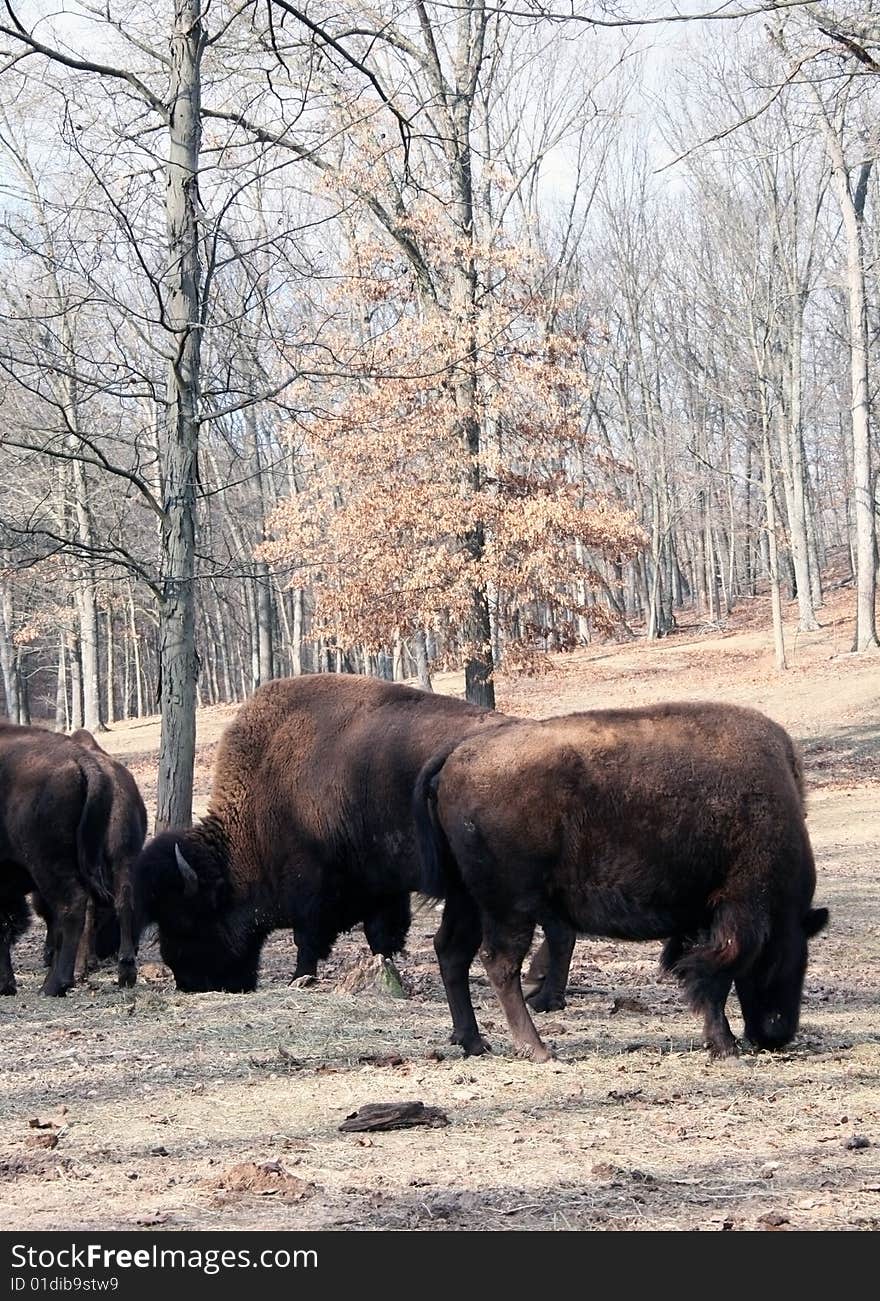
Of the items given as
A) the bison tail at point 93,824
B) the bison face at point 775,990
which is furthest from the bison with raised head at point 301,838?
the bison face at point 775,990

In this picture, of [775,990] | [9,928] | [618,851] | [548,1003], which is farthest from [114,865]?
[775,990]

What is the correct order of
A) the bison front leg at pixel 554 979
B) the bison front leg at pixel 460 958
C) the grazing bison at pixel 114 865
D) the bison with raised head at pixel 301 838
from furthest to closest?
the grazing bison at pixel 114 865
the bison with raised head at pixel 301 838
the bison front leg at pixel 554 979
the bison front leg at pixel 460 958

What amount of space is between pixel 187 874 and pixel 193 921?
0.35m

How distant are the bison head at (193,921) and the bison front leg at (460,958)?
2.45m

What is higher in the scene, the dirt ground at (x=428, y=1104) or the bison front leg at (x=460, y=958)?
the bison front leg at (x=460, y=958)

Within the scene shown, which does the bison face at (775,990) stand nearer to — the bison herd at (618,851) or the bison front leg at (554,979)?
the bison herd at (618,851)

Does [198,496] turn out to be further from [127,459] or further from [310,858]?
[127,459]

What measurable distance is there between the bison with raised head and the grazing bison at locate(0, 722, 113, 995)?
1.22ft

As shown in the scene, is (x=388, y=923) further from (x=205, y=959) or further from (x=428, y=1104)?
(x=428, y=1104)

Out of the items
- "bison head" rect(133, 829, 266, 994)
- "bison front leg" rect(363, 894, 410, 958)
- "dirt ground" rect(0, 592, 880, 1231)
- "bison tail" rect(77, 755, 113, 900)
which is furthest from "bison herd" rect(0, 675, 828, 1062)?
"bison tail" rect(77, 755, 113, 900)

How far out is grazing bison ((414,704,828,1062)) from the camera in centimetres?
654

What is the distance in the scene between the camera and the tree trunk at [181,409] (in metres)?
10.0

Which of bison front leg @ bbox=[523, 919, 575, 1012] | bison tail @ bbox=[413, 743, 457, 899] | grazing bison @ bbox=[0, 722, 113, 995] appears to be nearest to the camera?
bison tail @ bbox=[413, 743, 457, 899]

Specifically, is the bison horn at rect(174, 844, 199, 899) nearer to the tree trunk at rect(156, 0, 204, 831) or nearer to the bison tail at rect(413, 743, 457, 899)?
the tree trunk at rect(156, 0, 204, 831)
